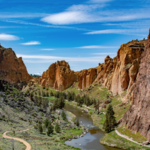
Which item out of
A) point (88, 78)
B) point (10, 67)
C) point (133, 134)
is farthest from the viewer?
point (10, 67)

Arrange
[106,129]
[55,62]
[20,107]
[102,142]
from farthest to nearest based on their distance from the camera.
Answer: [55,62]
[20,107]
[106,129]
[102,142]

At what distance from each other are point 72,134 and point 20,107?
20652mm

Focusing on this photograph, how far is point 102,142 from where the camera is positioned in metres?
44.5

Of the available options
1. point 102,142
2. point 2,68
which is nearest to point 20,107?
point 102,142

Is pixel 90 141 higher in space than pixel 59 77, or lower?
lower

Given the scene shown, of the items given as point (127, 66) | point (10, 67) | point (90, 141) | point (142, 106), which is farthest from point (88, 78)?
point (90, 141)

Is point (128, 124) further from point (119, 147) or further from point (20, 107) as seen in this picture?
point (20, 107)

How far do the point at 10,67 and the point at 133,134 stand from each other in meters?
148

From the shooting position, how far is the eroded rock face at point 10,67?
164 metres

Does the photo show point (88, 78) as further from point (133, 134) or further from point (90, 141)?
point (133, 134)

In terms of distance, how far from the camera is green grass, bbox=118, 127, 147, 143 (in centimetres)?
4049

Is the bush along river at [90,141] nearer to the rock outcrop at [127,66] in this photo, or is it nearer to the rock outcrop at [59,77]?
the rock outcrop at [127,66]

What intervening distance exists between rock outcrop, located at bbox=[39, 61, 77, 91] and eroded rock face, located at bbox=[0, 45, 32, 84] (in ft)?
75.9

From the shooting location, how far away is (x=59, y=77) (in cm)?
16575
